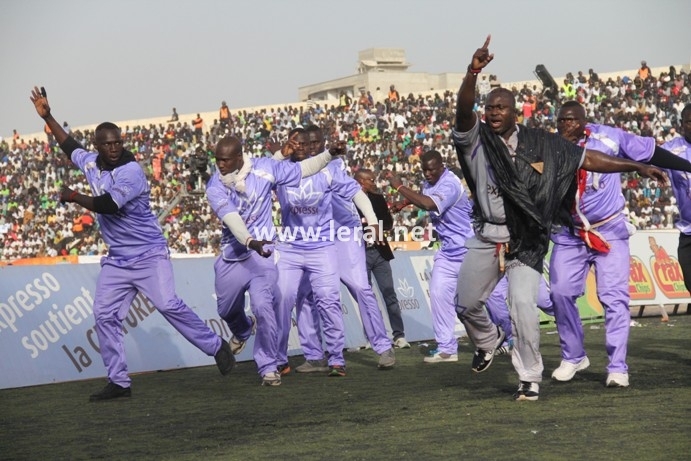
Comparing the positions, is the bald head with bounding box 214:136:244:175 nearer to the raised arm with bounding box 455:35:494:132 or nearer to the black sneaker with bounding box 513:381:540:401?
the raised arm with bounding box 455:35:494:132

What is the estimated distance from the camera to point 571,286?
29.2 ft

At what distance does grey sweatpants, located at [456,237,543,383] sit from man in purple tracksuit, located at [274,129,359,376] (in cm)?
277

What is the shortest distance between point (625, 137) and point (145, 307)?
19.8 ft

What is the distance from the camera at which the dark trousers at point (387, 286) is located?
14438 mm

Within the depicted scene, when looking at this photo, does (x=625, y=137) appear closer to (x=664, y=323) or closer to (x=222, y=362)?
(x=222, y=362)

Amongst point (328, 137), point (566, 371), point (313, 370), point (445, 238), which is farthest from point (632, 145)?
point (328, 137)

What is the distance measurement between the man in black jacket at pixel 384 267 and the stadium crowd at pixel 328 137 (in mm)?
13514

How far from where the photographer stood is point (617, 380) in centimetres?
843

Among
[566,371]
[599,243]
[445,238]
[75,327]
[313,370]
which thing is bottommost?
[313,370]

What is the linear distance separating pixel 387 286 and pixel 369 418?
23.9ft

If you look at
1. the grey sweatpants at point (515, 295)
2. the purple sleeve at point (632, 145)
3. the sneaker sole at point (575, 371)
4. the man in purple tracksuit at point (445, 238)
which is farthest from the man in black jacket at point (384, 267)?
the grey sweatpants at point (515, 295)

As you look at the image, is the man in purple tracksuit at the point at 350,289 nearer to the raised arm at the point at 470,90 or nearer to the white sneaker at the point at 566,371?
the white sneaker at the point at 566,371

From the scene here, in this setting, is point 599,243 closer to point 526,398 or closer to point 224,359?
point 526,398

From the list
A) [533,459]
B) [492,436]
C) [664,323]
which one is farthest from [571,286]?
[664,323]
